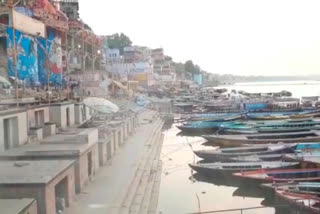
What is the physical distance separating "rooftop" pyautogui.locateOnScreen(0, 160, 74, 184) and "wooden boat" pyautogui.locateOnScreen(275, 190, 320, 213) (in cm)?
860

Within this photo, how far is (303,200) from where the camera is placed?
16375 mm

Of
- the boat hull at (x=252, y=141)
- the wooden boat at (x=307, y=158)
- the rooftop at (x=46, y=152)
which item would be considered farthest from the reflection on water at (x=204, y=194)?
the boat hull at (x=252, y=141)

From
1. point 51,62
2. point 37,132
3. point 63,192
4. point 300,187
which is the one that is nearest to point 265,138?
point 300,187

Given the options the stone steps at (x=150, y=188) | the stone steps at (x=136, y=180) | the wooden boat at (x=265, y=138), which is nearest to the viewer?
the stone steps at (x=136, y=180)

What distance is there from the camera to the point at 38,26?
31.1m

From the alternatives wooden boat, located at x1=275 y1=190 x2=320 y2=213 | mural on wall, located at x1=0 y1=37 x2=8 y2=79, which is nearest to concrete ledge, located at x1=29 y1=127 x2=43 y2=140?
wooden boat, located at x1=275 y1=190 x2=320 y2=213

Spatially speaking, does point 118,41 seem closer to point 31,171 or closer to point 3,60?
point 3,60

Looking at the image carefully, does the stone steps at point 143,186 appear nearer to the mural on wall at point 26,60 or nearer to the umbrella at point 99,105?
the umbrella at point 99,105

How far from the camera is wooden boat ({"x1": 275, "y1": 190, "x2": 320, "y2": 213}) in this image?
15.7 m

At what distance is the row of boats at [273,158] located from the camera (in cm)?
1822

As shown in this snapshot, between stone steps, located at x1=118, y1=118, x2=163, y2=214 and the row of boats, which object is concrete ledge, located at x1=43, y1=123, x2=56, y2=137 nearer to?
stone steps, located at x1=118, y1=118, x2=163, y2=214

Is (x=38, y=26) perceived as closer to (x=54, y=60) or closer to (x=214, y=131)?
(x=54, y=60)

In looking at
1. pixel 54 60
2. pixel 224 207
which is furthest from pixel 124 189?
pixel 54 60

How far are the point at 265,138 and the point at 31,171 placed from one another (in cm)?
2542
